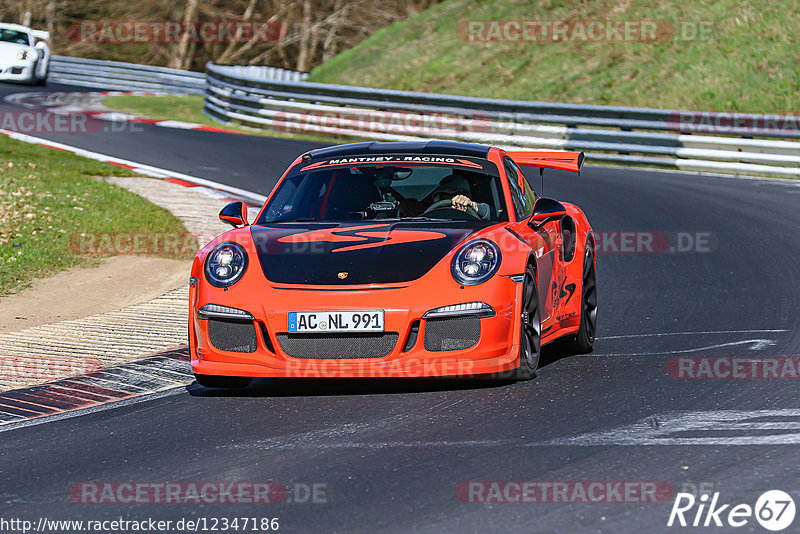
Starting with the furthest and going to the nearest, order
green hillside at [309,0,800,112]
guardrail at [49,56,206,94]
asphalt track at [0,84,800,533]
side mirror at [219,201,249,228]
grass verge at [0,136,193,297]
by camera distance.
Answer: guardrail at [49,56,206,94], green hillside at [309,0,800,112], grass verge at [0,136,193,297], side mirror at [219,201,249,228], asphalt track at [0,84,800,533]

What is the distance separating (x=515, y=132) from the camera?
2167 cm

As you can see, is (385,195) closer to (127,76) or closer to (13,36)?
(13,36)

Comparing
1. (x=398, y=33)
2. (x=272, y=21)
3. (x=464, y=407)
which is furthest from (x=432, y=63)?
(x=464, y=407)

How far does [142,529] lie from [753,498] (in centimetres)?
223

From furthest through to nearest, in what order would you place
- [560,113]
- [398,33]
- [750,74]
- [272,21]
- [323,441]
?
[272,21], [398,33], [750,74], [560,113], [323,441]

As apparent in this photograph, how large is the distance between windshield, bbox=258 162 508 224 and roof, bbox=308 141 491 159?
135 millimetres

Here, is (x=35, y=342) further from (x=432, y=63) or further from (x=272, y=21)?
(x=272, y=21)

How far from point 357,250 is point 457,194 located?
43.5 inches

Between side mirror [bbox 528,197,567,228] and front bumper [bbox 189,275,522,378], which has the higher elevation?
side mirror [bbox 528,197,567,228]

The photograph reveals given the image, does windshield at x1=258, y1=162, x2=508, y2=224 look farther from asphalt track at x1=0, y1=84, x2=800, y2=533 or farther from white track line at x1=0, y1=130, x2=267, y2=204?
white track line at x1=0, y1=130, x2=267, y2=204

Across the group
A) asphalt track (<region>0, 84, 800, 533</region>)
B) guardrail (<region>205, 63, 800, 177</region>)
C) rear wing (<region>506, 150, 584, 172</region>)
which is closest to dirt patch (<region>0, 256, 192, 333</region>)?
asphalt track (<region>0, 84, 800, 533</region>)

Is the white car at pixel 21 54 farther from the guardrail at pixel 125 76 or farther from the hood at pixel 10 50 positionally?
the guardrail at pixel 125 76

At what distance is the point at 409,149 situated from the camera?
8.11 metres

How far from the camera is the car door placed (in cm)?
733
